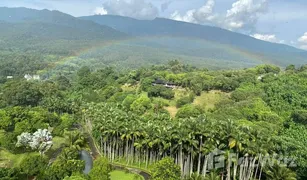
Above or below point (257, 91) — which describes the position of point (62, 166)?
below

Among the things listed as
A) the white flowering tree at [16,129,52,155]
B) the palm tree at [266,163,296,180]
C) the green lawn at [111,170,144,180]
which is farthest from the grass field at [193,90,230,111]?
the white flowering tree at [16,129,52,155]

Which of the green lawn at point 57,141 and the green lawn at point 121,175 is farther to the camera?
the green lawn at point 57,141

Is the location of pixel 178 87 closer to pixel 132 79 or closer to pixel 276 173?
pixel 132 79

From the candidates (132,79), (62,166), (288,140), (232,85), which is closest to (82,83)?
(132,79)

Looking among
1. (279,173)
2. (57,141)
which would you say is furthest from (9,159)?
(279,173)

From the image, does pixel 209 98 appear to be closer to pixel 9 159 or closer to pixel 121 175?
pixel 121 175

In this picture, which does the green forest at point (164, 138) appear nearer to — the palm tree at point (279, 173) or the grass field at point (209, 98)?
the palm tree at point (279, 173)

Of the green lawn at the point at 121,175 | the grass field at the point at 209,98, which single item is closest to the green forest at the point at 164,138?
the green lawn at the point at 121,175
